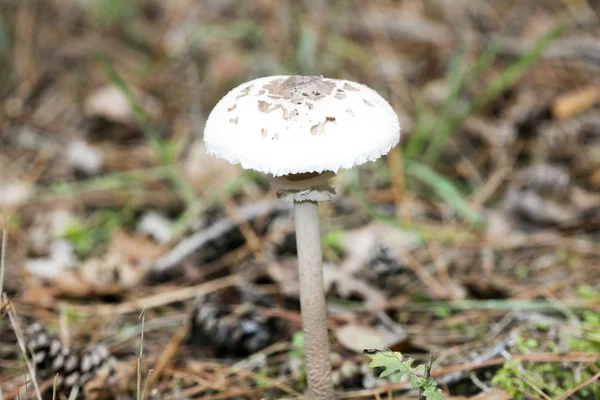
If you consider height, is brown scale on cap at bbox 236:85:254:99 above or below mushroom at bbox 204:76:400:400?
above

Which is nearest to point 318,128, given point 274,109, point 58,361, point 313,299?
point 274,109

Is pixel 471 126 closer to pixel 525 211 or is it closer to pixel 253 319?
pixel 525 211

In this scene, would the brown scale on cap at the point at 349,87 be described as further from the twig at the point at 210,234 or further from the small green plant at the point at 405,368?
the twig at the point at 210,234

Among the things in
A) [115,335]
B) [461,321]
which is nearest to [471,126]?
[461,321]

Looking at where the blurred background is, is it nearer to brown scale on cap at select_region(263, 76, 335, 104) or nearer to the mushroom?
the mushroom

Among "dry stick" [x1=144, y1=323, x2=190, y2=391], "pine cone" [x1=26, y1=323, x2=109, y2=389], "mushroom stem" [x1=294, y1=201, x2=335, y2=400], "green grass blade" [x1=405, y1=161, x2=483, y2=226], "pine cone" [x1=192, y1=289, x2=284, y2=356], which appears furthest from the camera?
"green grass blade" [x1=405, y1=161, x2=483, y2=226]

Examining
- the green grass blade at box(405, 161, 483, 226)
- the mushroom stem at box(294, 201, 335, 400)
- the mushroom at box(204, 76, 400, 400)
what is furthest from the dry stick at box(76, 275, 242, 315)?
the green grass blade at box(405, 161, 483, 226)
